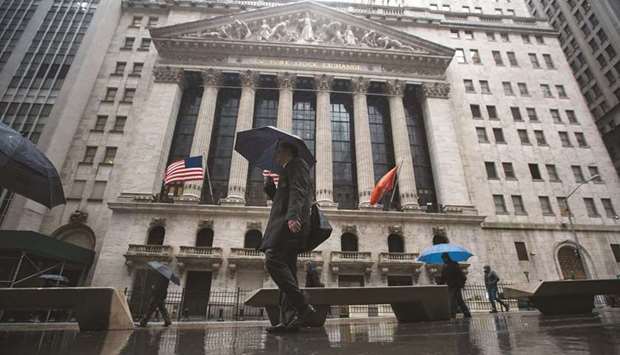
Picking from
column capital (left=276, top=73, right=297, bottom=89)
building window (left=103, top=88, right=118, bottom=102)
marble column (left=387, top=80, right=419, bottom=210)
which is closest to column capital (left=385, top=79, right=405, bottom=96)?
marble column (left=387, top=80, right=419, bottom=210)

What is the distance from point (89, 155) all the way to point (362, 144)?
915 inches

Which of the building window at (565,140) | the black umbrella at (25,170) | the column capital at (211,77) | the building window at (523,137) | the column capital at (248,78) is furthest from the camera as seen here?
the building window at (565,140)

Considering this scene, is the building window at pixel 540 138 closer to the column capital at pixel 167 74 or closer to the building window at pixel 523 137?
the building window at pixel 523 137

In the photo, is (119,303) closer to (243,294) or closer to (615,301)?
(243,294)

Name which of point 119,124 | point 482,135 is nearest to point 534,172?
point 482,135

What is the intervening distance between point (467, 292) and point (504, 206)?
32.6 ft

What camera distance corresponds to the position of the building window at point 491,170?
2778 centimetres

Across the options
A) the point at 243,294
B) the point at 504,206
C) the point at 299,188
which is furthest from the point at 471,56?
the point at 299,188

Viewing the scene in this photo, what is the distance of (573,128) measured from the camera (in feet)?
101

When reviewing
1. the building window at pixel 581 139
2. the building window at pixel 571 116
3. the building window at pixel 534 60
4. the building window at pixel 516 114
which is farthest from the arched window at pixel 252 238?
the building window at pixel 534 60

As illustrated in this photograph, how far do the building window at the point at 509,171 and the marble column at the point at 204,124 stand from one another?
26178 millimetres

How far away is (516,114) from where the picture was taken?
102 ft

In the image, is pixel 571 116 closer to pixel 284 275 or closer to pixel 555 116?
pixel 555 116

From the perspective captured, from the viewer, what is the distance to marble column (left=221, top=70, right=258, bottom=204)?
2333 cm
